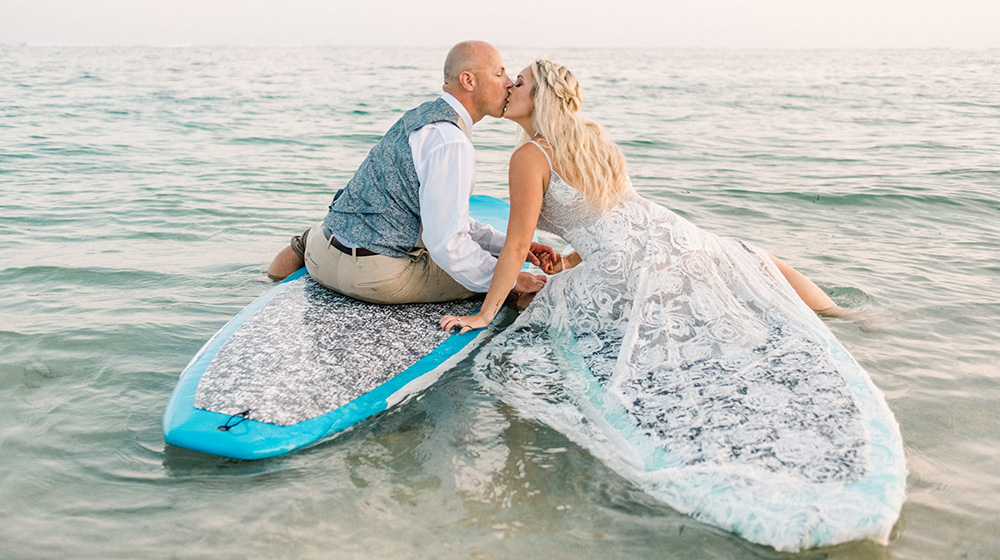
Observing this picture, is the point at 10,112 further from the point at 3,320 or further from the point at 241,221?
the point at 3,320

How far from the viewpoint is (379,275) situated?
141 inches

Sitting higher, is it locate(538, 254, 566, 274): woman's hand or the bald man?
the bald man

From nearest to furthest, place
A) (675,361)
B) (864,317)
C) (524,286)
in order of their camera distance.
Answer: (675,361), (524,286), (864,317)

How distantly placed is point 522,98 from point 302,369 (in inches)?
61.5

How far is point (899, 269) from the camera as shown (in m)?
5.26

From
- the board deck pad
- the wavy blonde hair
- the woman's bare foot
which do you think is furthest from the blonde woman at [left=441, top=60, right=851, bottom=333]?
the woman's bare foot

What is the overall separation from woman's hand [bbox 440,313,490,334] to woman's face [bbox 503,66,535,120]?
97 centimetres

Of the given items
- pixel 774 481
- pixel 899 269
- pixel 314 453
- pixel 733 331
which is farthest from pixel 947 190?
pixel 314 453

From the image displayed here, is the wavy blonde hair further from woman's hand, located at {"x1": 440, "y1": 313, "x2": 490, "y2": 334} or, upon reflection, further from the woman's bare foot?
the woman's bare foot

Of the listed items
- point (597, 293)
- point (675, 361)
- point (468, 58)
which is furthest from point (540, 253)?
point (675, 361)

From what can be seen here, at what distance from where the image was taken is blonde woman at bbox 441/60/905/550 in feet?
7.68

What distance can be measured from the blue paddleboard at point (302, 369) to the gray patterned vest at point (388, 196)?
379 millimetres

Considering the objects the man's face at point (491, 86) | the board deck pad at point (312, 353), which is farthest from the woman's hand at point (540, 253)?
the man's face at point (491, 86)

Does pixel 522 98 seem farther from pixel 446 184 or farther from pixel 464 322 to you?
pixel 464 322
